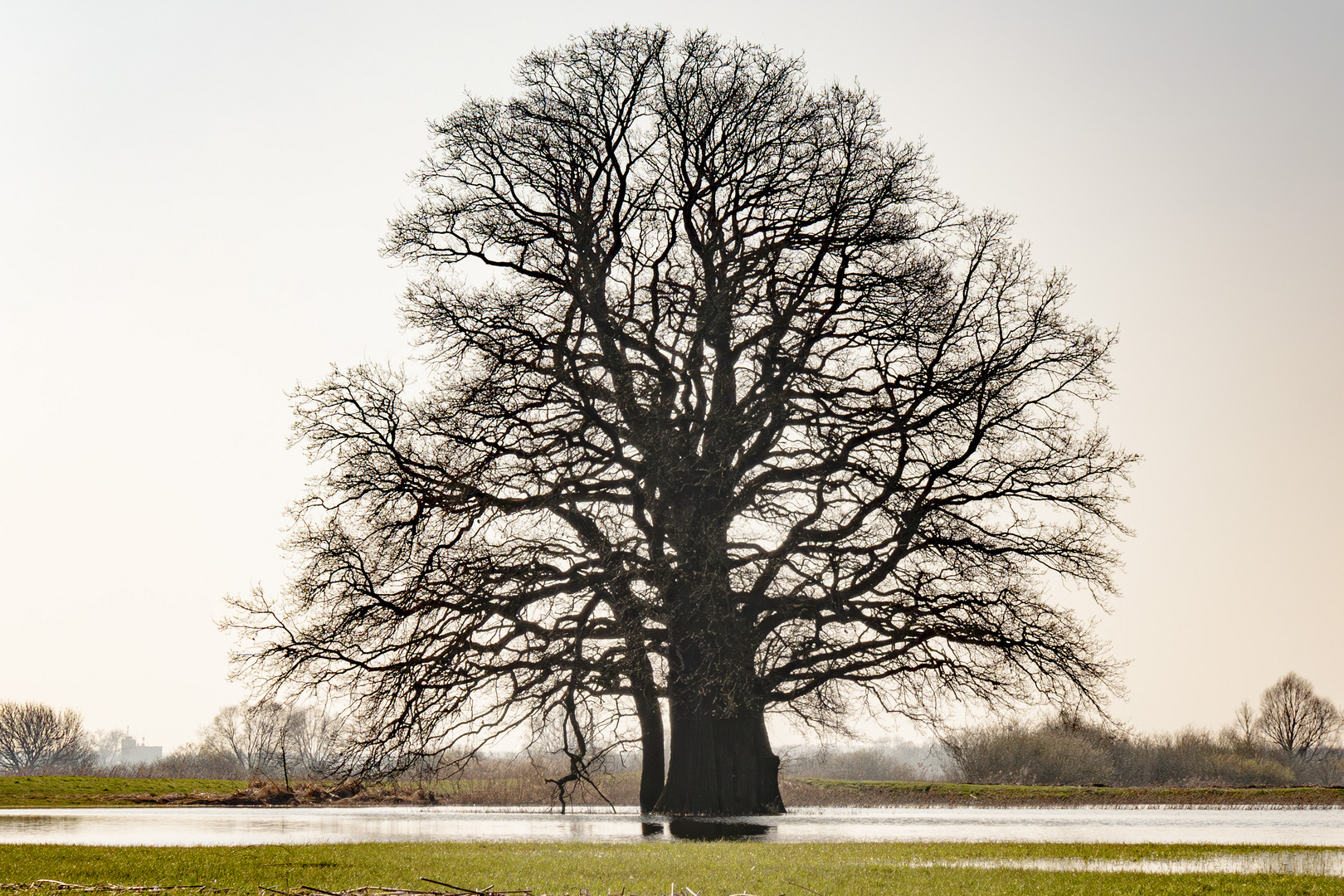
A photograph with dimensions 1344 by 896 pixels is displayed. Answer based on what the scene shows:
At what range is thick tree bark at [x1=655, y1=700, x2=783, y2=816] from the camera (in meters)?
21.2

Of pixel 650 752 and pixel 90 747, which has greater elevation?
pixel 650 752

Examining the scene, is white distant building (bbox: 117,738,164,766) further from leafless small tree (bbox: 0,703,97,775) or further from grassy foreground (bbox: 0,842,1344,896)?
grassy foreground (bbox: 0,842,1344,896)

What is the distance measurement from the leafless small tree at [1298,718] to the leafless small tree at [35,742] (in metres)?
74.5

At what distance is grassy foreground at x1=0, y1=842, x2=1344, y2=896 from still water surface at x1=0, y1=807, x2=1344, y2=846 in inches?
57.3

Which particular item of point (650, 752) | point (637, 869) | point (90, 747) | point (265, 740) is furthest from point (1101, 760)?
point (90, 747)

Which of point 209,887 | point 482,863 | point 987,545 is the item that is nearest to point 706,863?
point 482,863

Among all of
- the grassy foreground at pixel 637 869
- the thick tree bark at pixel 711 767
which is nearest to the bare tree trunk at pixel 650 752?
the thick tree bark at pixel 711 767

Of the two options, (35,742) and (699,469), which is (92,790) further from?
(35,742)

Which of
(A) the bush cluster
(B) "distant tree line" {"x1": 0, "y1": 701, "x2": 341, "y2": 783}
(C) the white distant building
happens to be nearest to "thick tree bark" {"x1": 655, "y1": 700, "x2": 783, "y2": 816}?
(A) the bush cluster

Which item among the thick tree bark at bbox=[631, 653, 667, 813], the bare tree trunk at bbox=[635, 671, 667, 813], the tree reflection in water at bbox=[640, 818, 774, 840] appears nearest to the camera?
the tree reflection in water at bbox=[640, 818, 774, 840]

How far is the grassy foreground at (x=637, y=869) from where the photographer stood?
9781mm

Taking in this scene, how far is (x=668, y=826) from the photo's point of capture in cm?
1841

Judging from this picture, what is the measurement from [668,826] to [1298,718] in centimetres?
6120

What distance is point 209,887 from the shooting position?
9461 mm
